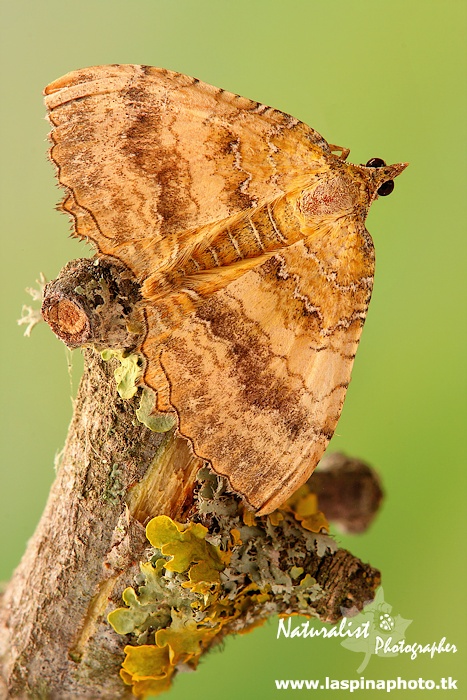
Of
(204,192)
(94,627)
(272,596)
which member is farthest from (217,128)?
(94,627)

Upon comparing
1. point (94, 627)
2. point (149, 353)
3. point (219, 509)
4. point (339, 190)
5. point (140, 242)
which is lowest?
point (94, 627)

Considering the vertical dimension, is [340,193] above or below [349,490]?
above

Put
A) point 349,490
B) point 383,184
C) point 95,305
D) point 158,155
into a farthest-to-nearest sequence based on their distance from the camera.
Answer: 1. point 349,490
2. point 383,184
3. point 158,155
4. point 95,305

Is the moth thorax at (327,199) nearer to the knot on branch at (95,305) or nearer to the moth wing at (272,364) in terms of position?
the moth wing at (272,364)

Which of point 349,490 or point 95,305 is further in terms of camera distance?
point 349,490

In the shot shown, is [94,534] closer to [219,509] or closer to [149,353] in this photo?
[219,509]

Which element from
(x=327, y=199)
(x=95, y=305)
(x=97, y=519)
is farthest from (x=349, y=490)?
(x=95, y=305)

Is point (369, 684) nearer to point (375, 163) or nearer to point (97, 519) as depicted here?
point (97, 519)
